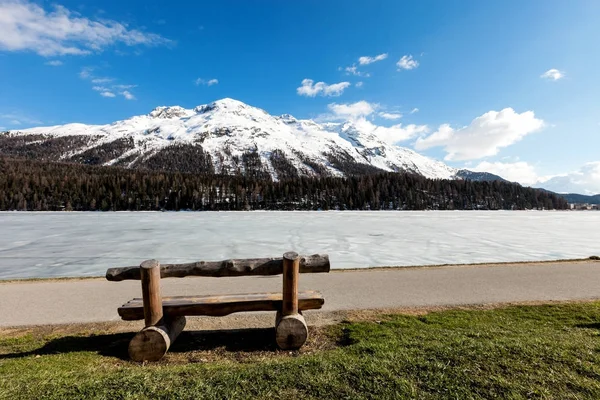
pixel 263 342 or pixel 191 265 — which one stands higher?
pixel 191 265

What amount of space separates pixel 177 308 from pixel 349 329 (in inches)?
141

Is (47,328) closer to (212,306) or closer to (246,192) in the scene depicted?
(212,306)

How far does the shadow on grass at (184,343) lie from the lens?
250 inches

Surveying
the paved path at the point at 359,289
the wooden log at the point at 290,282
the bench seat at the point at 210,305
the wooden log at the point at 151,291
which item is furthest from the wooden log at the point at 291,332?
the paved path at the point at 359,289

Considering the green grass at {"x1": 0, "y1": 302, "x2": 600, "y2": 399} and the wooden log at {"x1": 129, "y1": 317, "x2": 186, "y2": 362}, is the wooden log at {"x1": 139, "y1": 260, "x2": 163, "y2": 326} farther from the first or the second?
the green grass at {"x1": 0, "y1": 302, "x2": 600, "y2": 399}

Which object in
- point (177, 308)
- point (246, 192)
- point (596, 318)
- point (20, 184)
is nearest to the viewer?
point (177, 308)

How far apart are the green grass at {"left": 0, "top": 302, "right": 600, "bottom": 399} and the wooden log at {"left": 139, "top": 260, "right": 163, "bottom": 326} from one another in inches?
31.6

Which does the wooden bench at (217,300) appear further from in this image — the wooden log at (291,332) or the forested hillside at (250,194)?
the forested hillside at (250,194)

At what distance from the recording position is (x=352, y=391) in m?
4.29

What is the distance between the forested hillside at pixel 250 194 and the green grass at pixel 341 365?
100 m

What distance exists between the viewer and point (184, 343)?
677 centimetres

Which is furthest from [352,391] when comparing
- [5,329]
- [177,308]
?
[5,329]

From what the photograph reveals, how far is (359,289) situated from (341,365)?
221 inches

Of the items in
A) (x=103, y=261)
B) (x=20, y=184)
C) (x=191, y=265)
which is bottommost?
(x=103, y=261)
